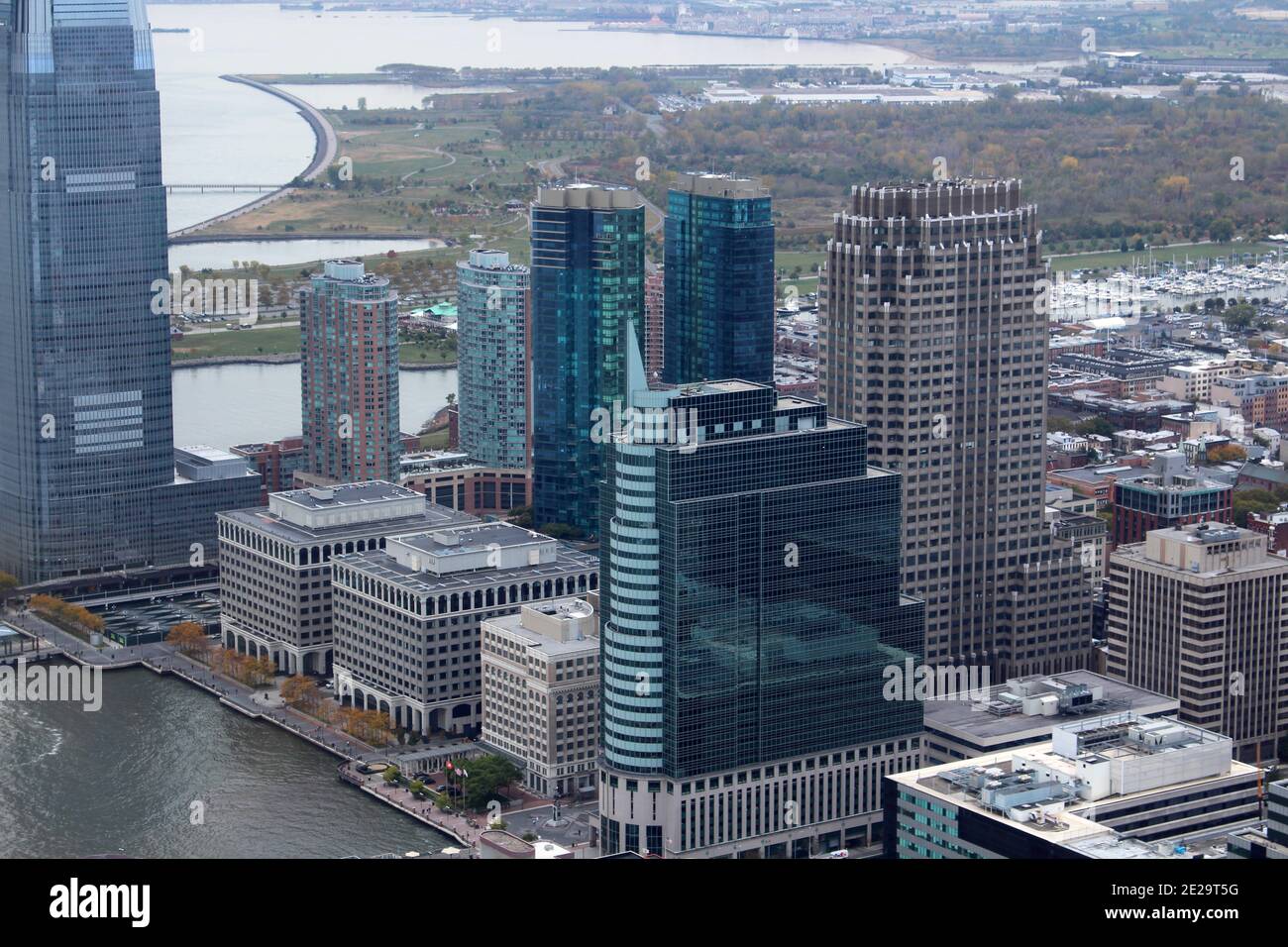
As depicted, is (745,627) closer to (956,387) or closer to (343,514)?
(956,387)

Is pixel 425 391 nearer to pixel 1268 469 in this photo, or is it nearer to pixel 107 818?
pixel 1268 469

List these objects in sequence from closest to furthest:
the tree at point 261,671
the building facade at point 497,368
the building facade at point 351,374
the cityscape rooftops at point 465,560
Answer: the cityscape rooftops at point 465,560
the tree at point 261,671
the building facade at point 351,374
the building facade at point 497,368

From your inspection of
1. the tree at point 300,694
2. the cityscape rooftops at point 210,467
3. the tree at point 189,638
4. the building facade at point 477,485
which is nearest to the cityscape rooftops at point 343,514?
the tree at point 189,638

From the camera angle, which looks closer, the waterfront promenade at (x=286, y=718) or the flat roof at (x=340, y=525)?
the waterfront promenade at (x=286, y=718)

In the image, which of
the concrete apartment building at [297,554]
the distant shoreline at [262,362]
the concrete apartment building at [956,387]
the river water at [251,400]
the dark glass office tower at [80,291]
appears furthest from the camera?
the distant shoreline at [262,362]

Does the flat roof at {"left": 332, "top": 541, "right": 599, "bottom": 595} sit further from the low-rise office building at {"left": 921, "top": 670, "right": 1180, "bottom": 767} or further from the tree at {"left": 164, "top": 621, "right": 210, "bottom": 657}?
the low-rise office building at {"left": 921, "top": 670, "right": 1180, "bottom": 767}

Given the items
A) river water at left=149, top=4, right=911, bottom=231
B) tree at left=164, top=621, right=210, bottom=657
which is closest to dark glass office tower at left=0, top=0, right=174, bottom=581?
tree at left=164, top=621, right=210, bottom=657

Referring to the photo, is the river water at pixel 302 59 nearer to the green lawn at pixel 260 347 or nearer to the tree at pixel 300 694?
the green lawn at pixel 260 347
